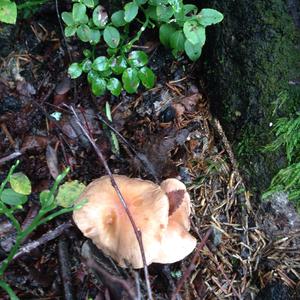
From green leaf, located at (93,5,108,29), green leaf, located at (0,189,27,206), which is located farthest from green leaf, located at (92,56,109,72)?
green leaf, located at (0,189,27,206)

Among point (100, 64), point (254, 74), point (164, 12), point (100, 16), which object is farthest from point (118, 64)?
point (254, 74)

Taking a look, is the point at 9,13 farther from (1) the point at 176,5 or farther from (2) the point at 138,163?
(2) the point at 138,163

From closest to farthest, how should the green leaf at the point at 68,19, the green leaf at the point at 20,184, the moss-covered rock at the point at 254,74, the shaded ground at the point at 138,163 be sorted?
the green leaf at the point at 20,184
the shaded ground at the point at 138,163
the moss-covered rock at the point at 254,74
the green leaf at the point at 68,19

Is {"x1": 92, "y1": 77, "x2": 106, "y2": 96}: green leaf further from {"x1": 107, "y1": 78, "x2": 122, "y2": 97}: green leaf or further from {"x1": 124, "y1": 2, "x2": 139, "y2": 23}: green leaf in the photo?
{"x1": 124, "y1": 2, "x2": 139, "y2": 23}: green leaf

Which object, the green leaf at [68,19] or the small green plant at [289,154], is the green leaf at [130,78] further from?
the small green plant at [289,154]

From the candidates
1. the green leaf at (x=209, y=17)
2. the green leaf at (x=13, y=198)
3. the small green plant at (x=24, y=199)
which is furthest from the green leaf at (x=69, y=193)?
the green leaf at (x=209, y=17)

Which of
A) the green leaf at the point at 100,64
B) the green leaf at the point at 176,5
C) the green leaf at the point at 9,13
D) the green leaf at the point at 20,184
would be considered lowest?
the green leaf at the point at 20,184

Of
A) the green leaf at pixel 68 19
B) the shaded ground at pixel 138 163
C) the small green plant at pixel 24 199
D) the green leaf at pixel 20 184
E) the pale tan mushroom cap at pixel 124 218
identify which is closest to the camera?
the small green plant at pixel 24 199
